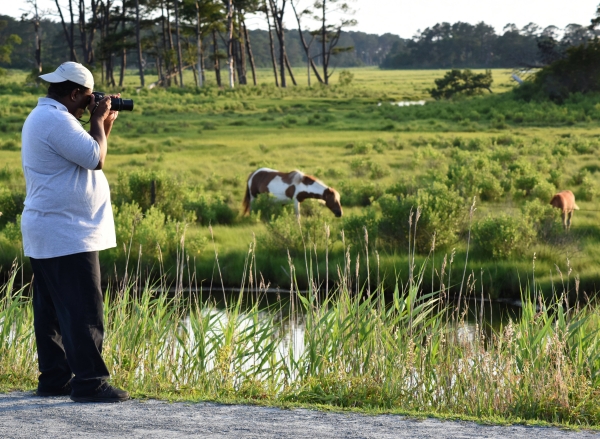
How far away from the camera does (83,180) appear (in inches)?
189

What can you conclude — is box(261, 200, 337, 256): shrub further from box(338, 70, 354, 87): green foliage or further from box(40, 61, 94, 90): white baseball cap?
box(338, 70, 354, 87): green foliage

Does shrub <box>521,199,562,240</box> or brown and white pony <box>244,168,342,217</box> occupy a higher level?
brown and white pony <box>244,168,342,217</box>

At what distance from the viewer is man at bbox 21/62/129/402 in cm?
474

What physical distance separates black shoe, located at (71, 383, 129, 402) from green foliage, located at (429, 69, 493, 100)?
1869 inches

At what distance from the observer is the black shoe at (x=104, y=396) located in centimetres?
485

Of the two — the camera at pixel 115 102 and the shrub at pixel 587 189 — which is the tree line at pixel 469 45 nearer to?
Result: the shrub at pixel 587 189

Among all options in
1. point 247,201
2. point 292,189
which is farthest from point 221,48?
point 292,189

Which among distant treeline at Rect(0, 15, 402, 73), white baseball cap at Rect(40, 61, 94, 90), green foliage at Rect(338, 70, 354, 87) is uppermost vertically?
distant treeline at Rect(0, 15, 402, 73)

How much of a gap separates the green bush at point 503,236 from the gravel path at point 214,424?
8468 millimetres

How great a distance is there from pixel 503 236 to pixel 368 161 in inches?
385

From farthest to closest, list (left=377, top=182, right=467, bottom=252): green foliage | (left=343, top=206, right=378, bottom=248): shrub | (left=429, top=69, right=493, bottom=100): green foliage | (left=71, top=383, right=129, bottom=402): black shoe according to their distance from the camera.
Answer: (left=429, top=69, right=493, bottom=100): green foliage < (left=343, top=206, right=378, bottom=248): shrub < (left=377, top=182, right=467, bottom=252): green foliage < (left=71, top=383, right=129, bottom=402): black shoe

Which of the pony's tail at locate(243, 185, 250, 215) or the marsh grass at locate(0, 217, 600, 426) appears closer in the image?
the marsh grass at locate(0, 217, 600, 426)

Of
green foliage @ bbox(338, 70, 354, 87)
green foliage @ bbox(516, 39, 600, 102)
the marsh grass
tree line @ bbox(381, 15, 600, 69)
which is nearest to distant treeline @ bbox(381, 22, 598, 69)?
tree line @ bbox(381, 15, 600, 69)

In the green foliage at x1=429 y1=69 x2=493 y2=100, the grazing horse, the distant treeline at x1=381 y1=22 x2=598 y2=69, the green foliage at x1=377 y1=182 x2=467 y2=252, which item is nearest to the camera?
the green foliage at x1=377 y1=182 x2=467 y2=252
